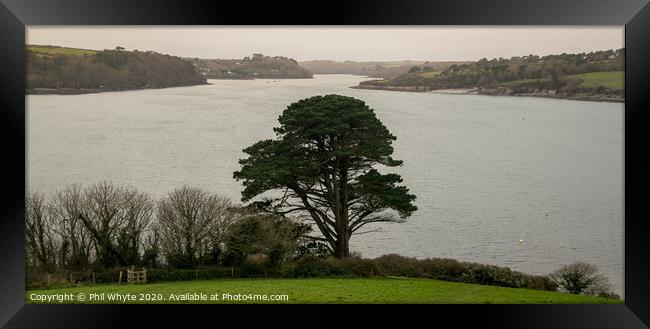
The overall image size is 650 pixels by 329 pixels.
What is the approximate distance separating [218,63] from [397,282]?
402 cm

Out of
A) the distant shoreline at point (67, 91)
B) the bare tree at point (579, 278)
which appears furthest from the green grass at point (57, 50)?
the bare tree at point (579, 278)

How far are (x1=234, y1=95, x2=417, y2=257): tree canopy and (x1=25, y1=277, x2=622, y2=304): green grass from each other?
779 millimetres

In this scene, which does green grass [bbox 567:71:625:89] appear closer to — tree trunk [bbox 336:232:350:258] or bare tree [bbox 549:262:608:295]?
bare tree [bbox 549:262:608:295]

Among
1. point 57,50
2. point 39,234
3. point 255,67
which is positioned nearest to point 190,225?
point 39,234

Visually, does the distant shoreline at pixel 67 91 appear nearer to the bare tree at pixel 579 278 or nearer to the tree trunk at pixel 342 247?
the tree trunk at pixel 342 247

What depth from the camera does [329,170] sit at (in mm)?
12438

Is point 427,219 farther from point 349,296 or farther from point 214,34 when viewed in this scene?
point 214,34

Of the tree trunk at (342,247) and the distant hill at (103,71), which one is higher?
the distant hill at (103,71)

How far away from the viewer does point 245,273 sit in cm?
1195

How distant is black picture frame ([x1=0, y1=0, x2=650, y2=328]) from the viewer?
435 inches

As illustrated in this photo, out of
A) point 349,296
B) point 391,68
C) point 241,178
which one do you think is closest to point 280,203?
point 241,178

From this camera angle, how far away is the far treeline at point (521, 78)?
1185cm

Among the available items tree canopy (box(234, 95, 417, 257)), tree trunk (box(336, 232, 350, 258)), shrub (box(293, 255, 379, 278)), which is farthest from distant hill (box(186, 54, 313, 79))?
shrub (box(293, 255, 379, 278))

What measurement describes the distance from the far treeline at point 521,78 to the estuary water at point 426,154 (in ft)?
0.54
